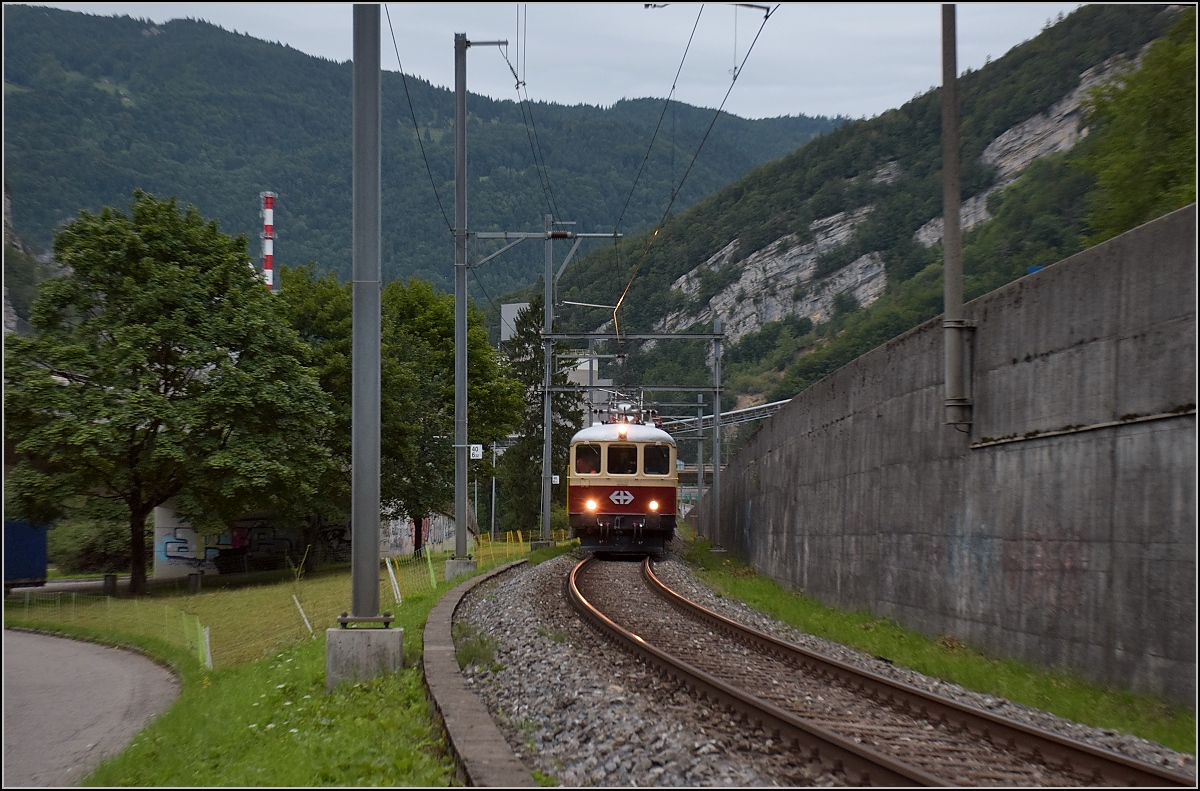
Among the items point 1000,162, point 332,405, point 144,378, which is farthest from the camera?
point 1000,162

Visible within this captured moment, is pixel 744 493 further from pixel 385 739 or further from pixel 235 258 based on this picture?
pixel 385 739

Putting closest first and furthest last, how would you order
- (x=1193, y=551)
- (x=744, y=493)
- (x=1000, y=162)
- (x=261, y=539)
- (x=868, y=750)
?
1. (x=868, y=750)
2. (x=1193, y=551)
3. (x=744, y=493)
4. (x=261, y=539)
5. (x=1000, y=162)

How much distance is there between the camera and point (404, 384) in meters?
34.9

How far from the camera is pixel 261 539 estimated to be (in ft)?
119

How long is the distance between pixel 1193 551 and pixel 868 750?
119 inches

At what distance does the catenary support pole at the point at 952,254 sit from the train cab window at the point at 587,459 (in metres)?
15.1

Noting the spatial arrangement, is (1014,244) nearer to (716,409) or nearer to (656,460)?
(716,409)

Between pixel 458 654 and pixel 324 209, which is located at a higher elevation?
pixel 324 209

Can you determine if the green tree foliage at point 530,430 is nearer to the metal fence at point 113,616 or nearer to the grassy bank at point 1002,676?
the metal fence at point 113,616

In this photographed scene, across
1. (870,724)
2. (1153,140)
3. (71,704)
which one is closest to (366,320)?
(870,724)

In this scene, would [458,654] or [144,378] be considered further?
[144,378]

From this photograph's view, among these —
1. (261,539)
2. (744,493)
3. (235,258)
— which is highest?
(235,258)

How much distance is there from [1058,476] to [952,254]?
281 cm

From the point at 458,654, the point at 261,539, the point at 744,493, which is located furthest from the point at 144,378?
the point at 458,654
